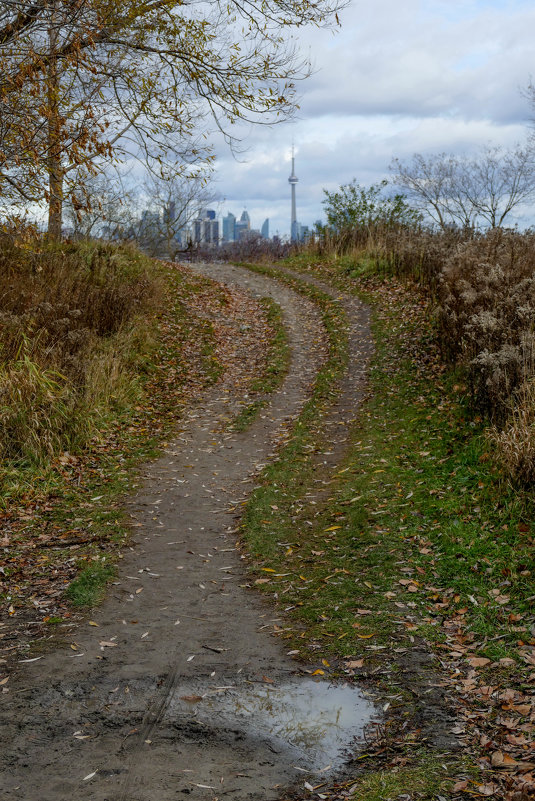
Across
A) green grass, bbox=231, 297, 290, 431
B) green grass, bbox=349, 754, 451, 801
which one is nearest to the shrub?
green grass, bbox=231, 297, 290, 431

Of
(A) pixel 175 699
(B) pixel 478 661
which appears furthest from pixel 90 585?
(B) pixel 478 661

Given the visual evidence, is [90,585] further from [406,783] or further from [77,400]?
[77,400]

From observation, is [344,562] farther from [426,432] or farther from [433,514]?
[426,432]

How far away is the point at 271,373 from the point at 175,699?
9175 millimetres

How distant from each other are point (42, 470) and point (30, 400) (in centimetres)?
105

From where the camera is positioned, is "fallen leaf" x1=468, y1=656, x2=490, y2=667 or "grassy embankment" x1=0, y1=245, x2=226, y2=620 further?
"grassy embankment" x1=0, y1=245, x2=226, y2=620

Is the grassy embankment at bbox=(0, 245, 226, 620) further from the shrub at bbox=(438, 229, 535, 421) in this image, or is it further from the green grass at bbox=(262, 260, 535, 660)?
the shrub at bbox=(438, 229, 535, 421)

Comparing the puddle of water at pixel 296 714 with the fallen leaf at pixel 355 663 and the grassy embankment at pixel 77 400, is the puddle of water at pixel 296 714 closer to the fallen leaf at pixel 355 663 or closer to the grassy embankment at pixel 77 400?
the fallen leaf at pixel 355 663

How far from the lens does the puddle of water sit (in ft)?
12.6

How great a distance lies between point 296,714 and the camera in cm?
414

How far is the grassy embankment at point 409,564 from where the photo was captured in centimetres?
428

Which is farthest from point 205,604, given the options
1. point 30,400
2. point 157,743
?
point 30,400

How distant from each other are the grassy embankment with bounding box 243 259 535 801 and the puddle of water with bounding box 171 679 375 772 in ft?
0.76

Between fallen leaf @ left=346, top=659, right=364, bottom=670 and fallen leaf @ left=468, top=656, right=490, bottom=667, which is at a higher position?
fallen leaf @ left=468, top=656, right=490, bottom=667
